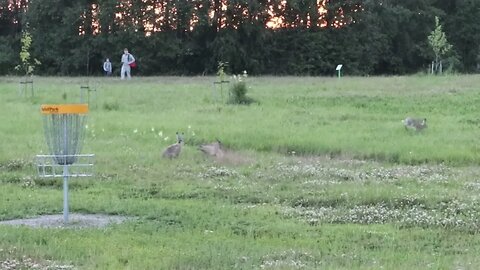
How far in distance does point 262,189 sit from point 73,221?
310 centimetres

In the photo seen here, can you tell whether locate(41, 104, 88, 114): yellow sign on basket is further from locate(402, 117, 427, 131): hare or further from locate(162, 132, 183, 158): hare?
locate(402, 117, 427, 131): hare

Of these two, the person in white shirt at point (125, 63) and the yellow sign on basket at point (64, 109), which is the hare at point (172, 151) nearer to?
the yellow sign on basket at point (64, 109)

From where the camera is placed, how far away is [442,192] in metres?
11.0

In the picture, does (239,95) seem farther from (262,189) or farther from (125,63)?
(125,63)

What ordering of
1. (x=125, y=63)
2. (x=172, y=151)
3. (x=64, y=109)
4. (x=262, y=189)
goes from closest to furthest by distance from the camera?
(x=64, y=109) → (x=262, y=189) → (x=172, y=151) → (x=125, y=63)

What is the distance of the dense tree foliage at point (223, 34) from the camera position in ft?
167

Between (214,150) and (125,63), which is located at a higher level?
(125,63)

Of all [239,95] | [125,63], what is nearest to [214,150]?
[239,95]

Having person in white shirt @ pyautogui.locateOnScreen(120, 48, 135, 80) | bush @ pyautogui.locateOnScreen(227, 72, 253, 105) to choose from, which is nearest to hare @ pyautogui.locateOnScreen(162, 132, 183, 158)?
bush @ pyautogui.locateOnScreen(227, 72, 253, 105)

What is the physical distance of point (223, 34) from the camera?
171 ft

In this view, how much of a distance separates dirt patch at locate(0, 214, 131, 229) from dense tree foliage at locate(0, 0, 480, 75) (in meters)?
41.0

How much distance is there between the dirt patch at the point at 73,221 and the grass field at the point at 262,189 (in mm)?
222

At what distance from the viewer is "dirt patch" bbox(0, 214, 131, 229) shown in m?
9.22

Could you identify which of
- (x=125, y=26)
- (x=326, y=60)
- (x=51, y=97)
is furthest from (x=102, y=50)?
(x=51, y=97)
